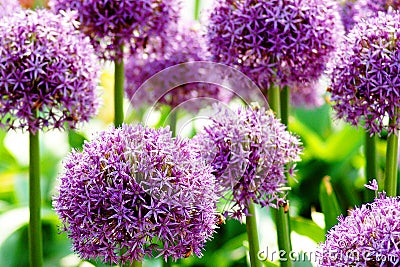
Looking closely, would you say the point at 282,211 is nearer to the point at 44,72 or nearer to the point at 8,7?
the point at 44,72

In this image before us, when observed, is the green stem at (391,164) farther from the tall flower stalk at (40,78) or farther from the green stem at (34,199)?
the green stem at (34,199)

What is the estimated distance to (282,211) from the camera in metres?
2.83

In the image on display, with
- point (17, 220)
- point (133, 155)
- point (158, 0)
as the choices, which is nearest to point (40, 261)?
point (17, 220)

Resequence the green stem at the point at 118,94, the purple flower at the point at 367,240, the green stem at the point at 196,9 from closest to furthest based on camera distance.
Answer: the purple flower at the point at 367,240, the green stem at the point at 118,94, the green stem at the point at 196,9

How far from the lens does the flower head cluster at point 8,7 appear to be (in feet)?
10.2

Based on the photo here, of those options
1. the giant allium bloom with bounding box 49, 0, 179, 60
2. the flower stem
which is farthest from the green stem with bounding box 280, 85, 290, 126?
the giant allium bloom with bounding box 49, 0, 179, 60

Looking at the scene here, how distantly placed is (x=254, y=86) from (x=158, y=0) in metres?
0.62

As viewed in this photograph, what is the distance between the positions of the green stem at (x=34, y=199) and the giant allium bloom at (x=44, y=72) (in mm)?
111

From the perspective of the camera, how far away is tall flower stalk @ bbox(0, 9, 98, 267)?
265 cm

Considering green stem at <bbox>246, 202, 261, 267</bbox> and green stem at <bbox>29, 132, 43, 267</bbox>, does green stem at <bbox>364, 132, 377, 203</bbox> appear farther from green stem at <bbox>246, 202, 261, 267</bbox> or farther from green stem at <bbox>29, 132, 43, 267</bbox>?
green stem at <bbox>29, 132, 43, 267</bbox>

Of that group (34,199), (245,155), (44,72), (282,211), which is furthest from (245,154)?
(34,199)

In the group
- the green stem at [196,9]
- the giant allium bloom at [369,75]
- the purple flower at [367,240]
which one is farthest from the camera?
the green stem at [196,9]

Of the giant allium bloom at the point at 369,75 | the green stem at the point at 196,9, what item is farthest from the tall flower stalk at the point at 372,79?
the green stem at the point at 196,9

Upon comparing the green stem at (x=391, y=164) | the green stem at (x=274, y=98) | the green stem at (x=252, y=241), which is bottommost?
the green stem at (x=252, y=241)
